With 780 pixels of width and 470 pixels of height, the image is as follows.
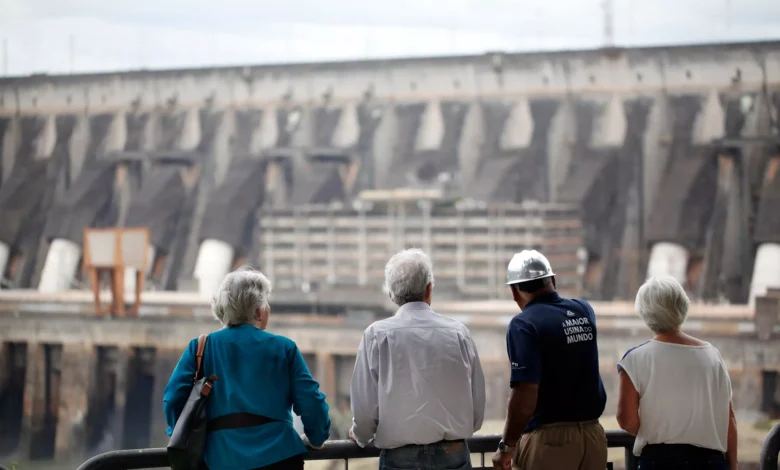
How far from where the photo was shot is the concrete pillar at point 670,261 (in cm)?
1443

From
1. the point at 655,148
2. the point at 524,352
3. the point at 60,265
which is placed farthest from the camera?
the point at 60,265

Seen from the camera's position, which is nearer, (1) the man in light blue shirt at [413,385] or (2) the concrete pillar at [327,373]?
(1) the man in light blue shirt at [413,385]

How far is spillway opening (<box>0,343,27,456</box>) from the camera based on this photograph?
48.6ft

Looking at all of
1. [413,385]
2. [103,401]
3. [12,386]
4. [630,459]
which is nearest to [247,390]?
[413,385]

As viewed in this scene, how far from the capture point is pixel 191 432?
226 centimetres

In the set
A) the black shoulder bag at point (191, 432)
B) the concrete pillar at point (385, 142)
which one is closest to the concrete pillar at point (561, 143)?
the concrete pillar at point (385, 142)

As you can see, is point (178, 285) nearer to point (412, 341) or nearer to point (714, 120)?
point (714, 120)

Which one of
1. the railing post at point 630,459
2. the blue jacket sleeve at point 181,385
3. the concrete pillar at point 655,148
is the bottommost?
the railing post at point 630,459

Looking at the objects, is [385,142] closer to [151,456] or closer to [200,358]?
[151,456]

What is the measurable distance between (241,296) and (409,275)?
1.36 ft

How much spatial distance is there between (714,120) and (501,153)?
3419 millimetres

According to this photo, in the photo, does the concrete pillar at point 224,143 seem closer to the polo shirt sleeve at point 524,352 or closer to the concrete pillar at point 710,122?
the concrete pillar at point 710,122

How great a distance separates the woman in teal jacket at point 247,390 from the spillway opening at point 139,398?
507 inches

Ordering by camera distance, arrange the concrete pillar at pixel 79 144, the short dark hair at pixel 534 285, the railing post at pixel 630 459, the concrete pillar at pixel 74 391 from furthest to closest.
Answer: the concrete pillar at pixel 79 144 → the concrete pillar at pixel 74 391 → the railing post at pixel 630 459 → the short dark hair at pixel 534 285
